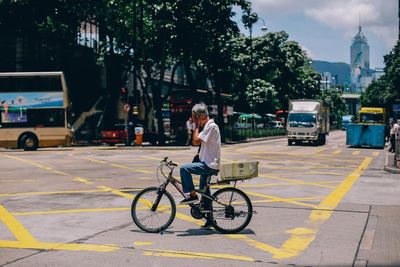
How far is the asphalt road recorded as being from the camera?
21.3 ft

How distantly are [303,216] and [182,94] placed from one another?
2958 centimetres

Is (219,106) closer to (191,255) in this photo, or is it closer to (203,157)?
(203,157)

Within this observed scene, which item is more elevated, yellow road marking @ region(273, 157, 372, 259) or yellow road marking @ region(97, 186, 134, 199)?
yellow road marking @ region(97, 186, 134, 199)

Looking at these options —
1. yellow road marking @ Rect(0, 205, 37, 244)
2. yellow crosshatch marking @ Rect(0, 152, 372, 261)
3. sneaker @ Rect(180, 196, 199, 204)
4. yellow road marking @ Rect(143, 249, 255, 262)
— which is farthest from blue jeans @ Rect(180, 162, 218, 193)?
yellow road marking @ Rect(0, 205, 37, 244)

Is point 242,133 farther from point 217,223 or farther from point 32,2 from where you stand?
point 217,223

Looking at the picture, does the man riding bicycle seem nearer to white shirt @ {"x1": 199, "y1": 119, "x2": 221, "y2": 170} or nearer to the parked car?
white shirt @ {"x1": 199, "y1": 119, "x2": 221, "y2": 170}

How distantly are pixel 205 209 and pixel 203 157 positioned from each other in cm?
75

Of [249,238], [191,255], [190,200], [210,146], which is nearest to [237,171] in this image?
[210,146]

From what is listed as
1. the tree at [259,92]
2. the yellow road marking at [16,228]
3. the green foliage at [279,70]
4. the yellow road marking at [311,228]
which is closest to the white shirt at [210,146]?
the yellow road marking at [311,228]

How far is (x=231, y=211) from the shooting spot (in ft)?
26.2

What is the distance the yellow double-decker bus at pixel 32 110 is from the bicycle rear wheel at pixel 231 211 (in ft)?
76.3

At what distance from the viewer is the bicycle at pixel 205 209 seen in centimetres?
796

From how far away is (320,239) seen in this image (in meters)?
7.58

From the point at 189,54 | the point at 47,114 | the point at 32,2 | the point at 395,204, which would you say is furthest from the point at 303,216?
the point at 32,2
